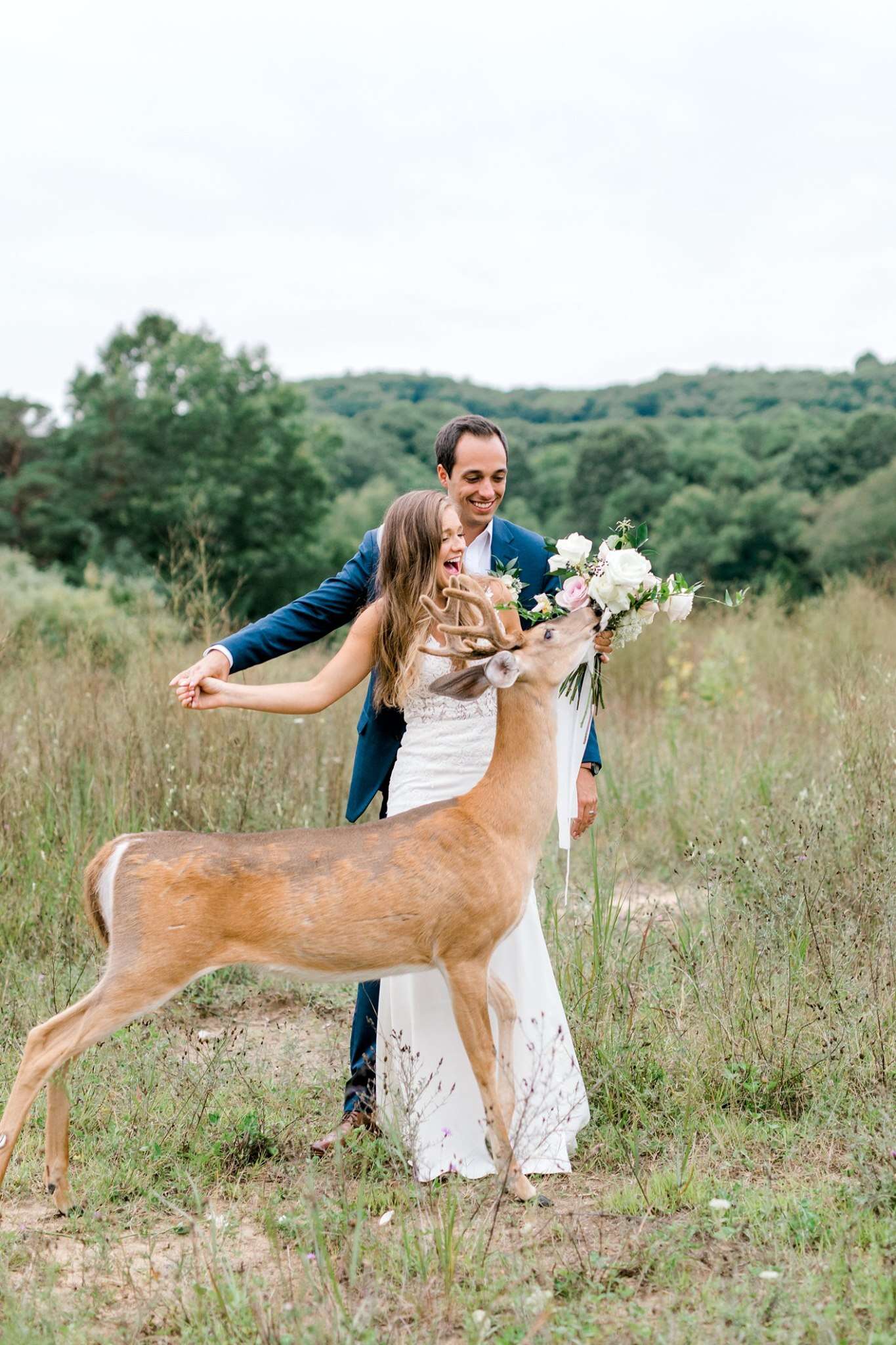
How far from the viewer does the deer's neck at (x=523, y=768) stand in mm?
3855

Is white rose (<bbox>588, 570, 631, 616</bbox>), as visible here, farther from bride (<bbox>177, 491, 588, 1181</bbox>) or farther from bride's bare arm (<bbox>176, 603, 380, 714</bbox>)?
bride's bare arm (<bbox>176, 603, 380, 714</bbox>)

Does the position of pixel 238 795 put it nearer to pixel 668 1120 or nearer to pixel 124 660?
pixel 124 660

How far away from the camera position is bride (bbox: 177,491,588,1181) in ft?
13.5

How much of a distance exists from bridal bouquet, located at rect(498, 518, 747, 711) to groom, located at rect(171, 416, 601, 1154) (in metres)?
0.39

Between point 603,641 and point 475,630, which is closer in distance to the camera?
point 475,630

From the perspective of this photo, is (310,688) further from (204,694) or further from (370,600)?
(370,600)

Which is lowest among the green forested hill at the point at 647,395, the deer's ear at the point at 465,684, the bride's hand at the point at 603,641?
the deer's ear at the point at 465,684

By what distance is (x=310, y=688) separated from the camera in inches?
161

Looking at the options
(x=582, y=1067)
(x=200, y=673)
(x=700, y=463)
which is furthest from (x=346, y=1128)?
(x=700, y=463)

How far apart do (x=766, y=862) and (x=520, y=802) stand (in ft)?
7.63

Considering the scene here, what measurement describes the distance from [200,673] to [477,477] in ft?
4.15

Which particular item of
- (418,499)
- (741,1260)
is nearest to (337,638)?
(418,499)

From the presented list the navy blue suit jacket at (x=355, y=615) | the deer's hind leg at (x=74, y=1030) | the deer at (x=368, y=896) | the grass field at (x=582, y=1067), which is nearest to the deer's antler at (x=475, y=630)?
the deer at (x=368, y=896)

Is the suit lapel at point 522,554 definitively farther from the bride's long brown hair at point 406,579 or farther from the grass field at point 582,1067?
the grass field at point 582,1067
